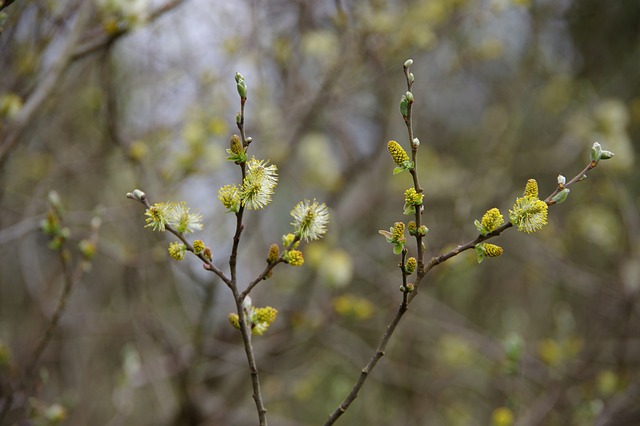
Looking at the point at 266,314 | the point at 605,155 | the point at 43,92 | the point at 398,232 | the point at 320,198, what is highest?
the point at 320,198

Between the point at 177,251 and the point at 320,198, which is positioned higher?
the point at 320,198

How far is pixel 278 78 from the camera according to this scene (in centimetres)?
404

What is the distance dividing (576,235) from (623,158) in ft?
3.40

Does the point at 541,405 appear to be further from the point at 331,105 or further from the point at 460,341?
the point at 331,105

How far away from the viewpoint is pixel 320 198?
4395 millimetres

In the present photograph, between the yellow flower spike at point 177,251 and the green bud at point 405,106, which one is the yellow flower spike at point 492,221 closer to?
the green bud at point 405,106

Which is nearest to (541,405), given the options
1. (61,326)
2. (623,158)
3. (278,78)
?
(623,158)

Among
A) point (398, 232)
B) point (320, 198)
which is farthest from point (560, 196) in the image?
point (320, 198)

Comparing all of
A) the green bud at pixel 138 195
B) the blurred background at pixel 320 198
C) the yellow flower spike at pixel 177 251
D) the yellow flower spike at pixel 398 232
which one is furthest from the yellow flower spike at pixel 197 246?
the blurred background at pixel 320 198

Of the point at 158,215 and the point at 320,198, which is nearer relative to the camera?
the point at 158,215

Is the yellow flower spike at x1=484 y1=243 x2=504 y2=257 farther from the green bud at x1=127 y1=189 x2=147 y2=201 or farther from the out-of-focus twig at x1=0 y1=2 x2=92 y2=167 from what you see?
the out-of-focus twig at x1=0 y1=2 x2=92 y2=167

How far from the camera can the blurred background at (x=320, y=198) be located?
114 inches

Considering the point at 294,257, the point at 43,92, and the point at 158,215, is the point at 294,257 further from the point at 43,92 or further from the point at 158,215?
the point at 43,92

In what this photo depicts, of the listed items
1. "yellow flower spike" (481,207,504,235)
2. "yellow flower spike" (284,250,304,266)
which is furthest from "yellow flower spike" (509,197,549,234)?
"yellow flower spike" (284,250,304,266)
